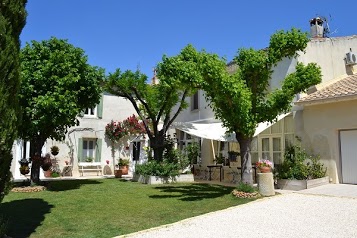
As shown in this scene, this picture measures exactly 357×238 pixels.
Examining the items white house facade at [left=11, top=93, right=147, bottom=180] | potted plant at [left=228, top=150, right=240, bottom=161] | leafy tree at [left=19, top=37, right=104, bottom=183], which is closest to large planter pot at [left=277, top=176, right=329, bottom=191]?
potted plant at [left=228, top=150, right=240, bottom=161]

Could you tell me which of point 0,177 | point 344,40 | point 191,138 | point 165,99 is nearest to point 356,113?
point 344,40

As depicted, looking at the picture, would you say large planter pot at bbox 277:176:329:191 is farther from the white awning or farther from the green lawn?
the white awning

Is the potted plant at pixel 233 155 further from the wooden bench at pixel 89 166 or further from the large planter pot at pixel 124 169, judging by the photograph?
the wooden bench at pixel 89 166

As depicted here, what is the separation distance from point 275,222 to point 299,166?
25.0 ft

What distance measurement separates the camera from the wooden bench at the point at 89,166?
1068 inches

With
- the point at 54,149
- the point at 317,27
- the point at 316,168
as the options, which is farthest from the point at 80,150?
the point at 317,27

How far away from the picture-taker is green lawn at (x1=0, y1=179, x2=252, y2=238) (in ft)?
30.9

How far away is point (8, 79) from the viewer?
745cm

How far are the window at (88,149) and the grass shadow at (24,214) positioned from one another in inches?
527

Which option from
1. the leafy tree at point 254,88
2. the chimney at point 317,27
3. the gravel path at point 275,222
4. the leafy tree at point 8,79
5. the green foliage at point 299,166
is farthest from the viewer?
the chimney at point 317,27

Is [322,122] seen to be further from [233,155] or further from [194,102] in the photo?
[194,102]

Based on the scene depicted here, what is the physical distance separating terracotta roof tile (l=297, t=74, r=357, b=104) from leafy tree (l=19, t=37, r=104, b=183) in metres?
11.9

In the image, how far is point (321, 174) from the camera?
17.3 metres

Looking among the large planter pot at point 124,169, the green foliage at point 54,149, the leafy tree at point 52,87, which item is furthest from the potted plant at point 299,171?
the green foliage at point 54,149
